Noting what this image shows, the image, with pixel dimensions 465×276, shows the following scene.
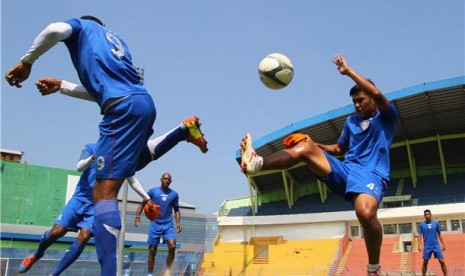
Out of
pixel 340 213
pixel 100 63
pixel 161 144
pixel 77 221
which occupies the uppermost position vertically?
pixel 340 213

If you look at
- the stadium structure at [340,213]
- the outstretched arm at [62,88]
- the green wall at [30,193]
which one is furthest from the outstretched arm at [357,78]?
the green wall at [30,193]

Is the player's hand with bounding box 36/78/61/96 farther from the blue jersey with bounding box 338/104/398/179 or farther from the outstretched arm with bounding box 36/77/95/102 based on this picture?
the blue jersey with bounding box 338/104/398/179

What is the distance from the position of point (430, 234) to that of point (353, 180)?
1064 centimetres

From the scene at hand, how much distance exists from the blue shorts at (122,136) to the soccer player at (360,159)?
41.2 inches

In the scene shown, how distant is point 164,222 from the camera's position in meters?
9.62

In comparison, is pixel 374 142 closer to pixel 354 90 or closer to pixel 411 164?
pixel 354 90

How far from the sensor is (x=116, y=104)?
3.47m

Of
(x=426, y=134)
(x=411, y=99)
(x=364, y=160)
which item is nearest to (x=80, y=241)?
(x=364, y=160)

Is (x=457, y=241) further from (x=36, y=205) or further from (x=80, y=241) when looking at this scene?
(x=36, y=205)

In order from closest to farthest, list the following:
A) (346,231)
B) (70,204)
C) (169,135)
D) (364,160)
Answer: (169,135), (364,160), (70,204), (346,231)

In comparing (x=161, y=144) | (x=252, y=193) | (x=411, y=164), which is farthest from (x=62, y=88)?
(x=252, y=193)

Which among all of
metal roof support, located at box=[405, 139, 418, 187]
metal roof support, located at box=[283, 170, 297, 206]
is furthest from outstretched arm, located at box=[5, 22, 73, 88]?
metal roof support, located at box=[283, 170, 297, 206]

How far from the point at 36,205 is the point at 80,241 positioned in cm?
6158

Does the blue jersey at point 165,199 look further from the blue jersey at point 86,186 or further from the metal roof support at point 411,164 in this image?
the metal roof support at point 411,164
